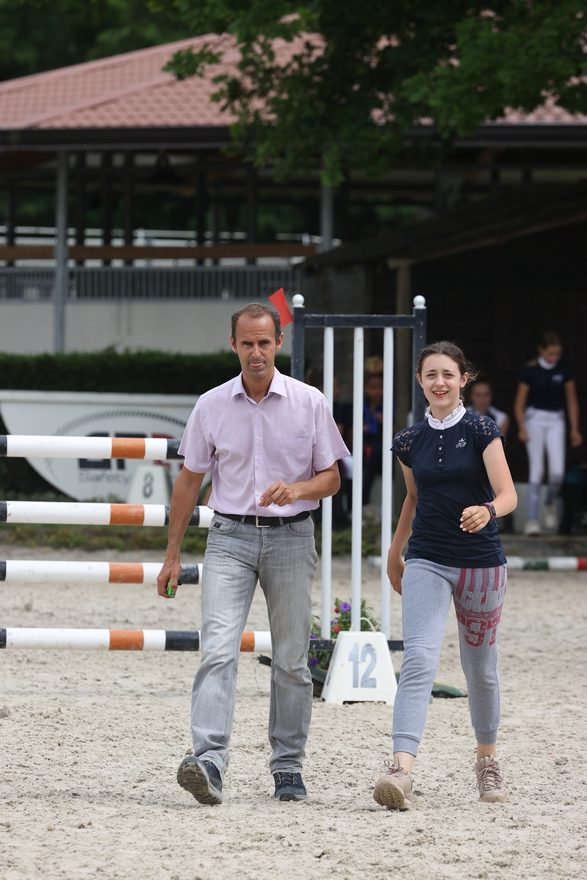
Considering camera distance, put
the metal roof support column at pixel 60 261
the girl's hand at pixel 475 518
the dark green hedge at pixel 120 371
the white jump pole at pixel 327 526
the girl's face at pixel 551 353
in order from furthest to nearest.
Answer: the metal roof support column at pixel 60 261
the dark green hedge at pixel 120 371
the girl's face at pixel 551 353
the white jump pole at pixel 327 526
the girl's hand at pixel 475 518

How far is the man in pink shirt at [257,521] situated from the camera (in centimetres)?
599

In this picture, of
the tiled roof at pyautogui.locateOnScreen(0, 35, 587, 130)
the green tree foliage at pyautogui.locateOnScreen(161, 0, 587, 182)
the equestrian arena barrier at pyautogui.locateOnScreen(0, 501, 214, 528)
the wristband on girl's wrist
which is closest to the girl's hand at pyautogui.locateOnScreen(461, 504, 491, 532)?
the wristband on girl's wrist

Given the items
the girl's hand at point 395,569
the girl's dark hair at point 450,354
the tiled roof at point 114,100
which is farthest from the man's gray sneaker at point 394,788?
the tiled roof at point 114,100

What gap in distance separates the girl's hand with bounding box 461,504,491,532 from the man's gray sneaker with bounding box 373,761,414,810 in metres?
0.90

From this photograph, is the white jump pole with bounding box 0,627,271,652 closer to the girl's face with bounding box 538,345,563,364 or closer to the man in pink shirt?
the man in pink shirt

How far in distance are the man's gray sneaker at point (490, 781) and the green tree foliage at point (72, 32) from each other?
3052 centimetres

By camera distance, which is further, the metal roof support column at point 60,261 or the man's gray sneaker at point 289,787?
the metal roof support column at point 60,261

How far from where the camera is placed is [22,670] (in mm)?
9258

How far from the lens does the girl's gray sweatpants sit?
234 inches

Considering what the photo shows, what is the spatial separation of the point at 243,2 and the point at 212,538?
33.5 ft


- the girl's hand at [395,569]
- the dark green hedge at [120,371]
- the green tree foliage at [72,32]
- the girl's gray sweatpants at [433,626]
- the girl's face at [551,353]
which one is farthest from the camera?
the green tree foliage at [72,32]

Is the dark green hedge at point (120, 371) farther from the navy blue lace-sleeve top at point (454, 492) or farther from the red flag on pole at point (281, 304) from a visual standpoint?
the navy blue lace-sleeve top at point (454, 492)

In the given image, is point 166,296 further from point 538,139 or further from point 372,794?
point 372,794

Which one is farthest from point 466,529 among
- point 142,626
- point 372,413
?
point 372,413
